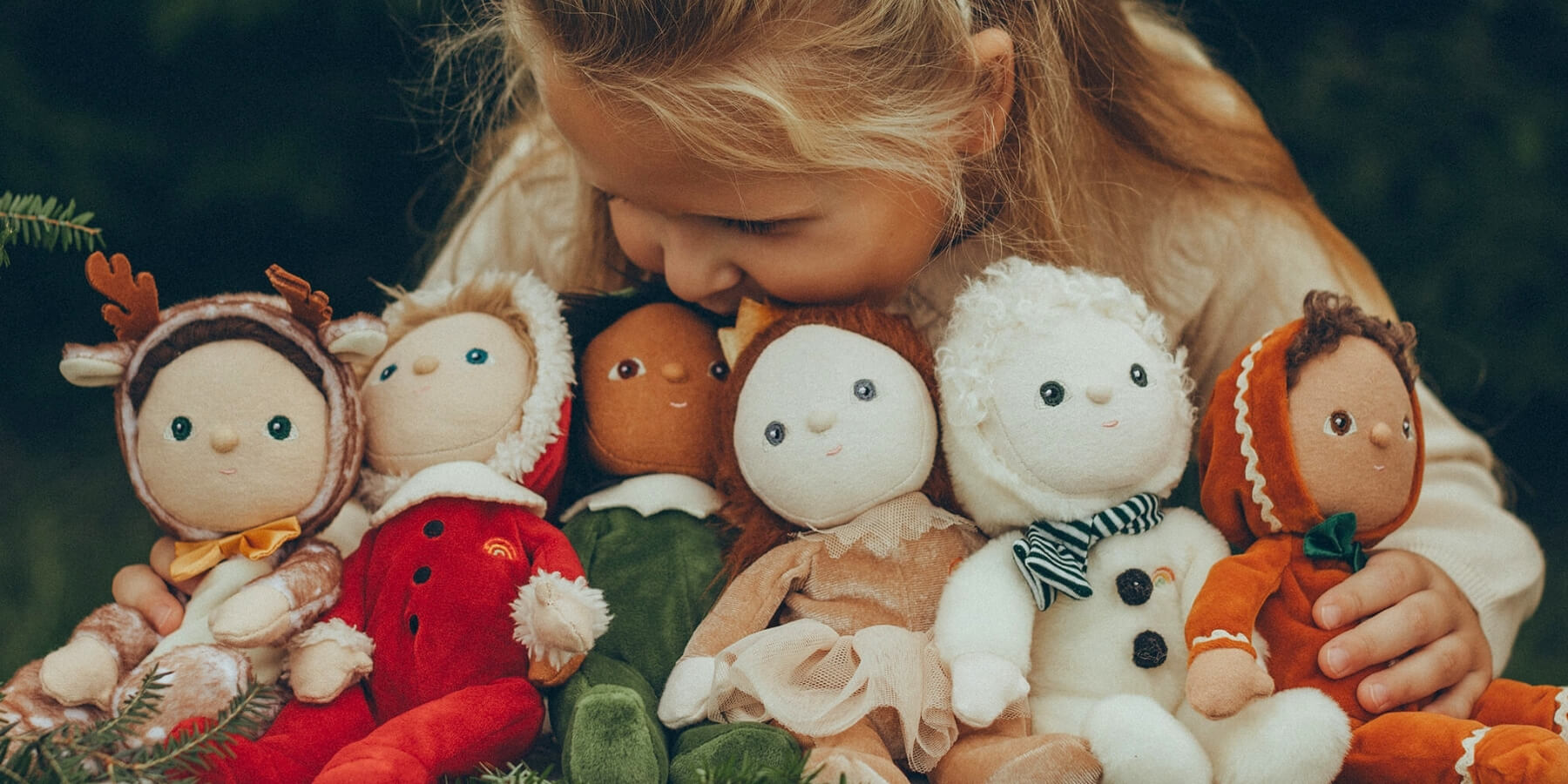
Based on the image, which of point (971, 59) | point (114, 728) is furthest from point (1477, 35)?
point (114, 728)

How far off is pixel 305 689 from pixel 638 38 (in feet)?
1.83

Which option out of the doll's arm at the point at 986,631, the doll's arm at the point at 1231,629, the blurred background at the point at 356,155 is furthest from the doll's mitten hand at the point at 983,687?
the blurred background at the point at 356,155

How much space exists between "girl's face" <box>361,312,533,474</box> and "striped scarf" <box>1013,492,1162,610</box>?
43cm

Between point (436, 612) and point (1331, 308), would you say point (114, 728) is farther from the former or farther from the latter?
point (1331, 308)

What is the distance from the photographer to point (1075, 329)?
983 mm

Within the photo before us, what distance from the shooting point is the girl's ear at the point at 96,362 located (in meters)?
0.94

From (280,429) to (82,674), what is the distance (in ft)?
0.71

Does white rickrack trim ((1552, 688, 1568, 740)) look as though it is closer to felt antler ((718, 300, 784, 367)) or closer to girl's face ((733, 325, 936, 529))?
girl's face ((733, 325, 936, 529))

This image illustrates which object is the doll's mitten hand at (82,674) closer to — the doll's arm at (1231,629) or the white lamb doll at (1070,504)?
the white lamb doll at (1070,504)

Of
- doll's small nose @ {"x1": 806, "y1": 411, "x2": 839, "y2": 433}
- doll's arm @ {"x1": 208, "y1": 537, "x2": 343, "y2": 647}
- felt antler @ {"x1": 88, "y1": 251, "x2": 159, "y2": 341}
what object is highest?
felt antler @ {"x1": 88, "y1": 251, "x2": 159, "y2": 341}

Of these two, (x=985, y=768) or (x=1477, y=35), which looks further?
(x=1477, y=35)

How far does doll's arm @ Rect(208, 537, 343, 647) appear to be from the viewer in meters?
0.89

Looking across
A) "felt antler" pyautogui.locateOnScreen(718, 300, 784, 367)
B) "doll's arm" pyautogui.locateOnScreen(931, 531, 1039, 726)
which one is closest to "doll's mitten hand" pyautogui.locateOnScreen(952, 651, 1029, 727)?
"doll's arm" pyautogui.locateOnScreen(931, 531, 1039, 726)

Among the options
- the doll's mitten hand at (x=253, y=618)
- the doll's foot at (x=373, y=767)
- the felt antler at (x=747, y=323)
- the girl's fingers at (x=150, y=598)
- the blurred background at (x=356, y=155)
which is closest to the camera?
the doll's foot at (x=373, y=767)
